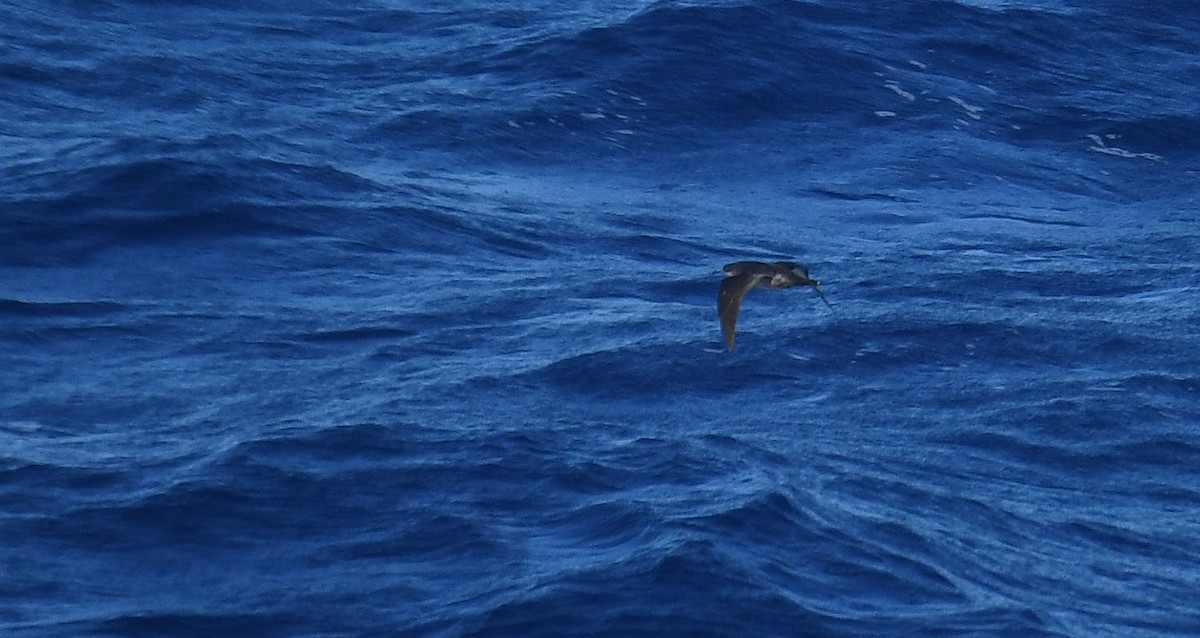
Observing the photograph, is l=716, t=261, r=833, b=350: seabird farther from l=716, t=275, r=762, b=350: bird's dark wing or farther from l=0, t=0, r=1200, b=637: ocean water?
l=0, t=0, r=1200, b=637: ocean water

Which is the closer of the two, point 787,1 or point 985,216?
point 985,216

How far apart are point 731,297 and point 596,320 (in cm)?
506

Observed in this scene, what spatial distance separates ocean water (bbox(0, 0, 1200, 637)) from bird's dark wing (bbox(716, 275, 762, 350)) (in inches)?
61.1

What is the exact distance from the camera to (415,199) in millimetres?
22281

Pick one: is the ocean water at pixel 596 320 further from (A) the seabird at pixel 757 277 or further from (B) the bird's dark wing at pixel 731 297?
(A) the seabird at pixel 757 277

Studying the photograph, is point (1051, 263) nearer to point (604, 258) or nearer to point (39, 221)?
point (604, 258)

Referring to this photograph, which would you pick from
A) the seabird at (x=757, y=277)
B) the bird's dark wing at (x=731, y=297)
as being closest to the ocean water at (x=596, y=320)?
the bird's dark wing at (x=731, y=297)

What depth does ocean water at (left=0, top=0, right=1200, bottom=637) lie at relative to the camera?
14734 mm

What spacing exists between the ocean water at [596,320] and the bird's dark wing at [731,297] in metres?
1.55

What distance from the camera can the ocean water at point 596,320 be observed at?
1473cm

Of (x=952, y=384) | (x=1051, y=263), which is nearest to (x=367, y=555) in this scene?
(x=952, y=384)

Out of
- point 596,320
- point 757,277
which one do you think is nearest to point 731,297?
point 757,277

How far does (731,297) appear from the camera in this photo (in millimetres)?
14695

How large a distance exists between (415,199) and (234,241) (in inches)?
86.9
